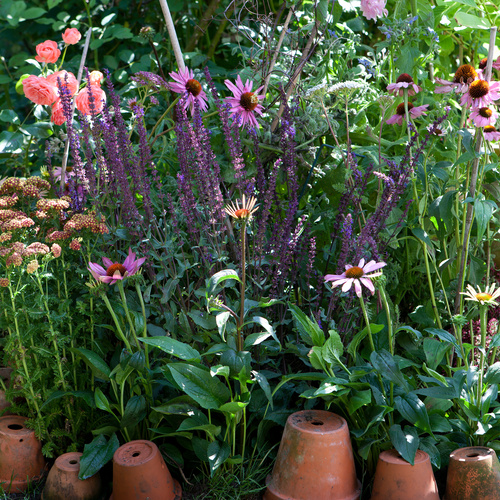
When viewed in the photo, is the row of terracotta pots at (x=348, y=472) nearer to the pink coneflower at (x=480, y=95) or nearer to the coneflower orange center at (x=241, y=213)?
the coneflower orange center at (x=241, y=213)

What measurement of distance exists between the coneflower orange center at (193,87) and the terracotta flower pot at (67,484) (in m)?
1.08

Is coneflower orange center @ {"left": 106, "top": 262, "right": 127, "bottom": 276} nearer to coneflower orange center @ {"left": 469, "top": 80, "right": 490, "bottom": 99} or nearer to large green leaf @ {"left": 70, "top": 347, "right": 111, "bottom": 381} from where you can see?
large green leaf @ {"left": 70, "top": 347, "right": 111, "bottom": 381}

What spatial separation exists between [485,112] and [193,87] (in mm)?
810

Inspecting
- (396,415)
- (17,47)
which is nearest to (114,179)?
(396,415)

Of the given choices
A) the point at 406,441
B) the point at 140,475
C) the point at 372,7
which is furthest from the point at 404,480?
the point at 372,7

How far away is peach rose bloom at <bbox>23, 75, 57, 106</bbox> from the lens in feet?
6.57

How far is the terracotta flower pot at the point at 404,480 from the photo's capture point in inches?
53.3

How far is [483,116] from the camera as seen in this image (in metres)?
1.53

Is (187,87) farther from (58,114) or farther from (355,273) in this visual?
(355,273)

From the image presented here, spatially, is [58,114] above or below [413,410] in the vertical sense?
above

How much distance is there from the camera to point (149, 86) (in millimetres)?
1773

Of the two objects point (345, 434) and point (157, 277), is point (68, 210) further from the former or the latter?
point (345, 434)

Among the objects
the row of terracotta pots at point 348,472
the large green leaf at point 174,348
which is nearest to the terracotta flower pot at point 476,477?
the row of terracotta pots at point 348,472

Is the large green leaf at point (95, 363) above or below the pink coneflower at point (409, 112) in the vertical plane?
below
